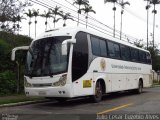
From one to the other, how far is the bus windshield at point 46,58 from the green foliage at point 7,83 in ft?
16.8

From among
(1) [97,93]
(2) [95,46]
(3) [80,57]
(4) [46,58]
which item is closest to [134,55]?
(2) [95,46]

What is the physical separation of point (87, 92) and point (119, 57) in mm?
5493

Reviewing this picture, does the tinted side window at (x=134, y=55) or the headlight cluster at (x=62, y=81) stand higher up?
the tinted side window at (x=134, y=55)

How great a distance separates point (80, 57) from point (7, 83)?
21.7ft

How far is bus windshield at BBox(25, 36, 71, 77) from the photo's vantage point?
53.7 feet

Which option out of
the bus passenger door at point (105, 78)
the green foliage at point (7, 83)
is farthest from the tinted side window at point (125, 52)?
the green foliage at point (7, 83)

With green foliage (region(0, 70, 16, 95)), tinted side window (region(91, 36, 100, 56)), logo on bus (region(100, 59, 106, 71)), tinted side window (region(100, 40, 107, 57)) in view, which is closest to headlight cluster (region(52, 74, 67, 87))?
tinted side window (region(91, 36, 100, 56))

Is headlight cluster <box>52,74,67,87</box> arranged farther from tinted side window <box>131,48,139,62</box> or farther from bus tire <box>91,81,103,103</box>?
tinted side window <box>131,48,139,62</box>

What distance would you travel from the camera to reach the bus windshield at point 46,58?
16359 mm

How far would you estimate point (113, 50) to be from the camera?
21578 mm

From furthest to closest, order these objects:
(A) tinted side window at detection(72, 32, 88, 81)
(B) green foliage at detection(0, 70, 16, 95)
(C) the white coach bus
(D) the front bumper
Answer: (B) green foliage at detection(0, 70, 16, 95) → (A) tinted side window at detection(72, 32, 88, 81) → (C) the white coach bus → (D) the front bumper

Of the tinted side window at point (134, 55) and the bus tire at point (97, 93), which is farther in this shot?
the tinted side window at point (134, 55)

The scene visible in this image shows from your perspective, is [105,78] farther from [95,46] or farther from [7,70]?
[7,70]

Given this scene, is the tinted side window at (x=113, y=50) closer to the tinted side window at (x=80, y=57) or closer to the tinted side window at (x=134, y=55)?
the tinted side window at (x=134, y=55)
